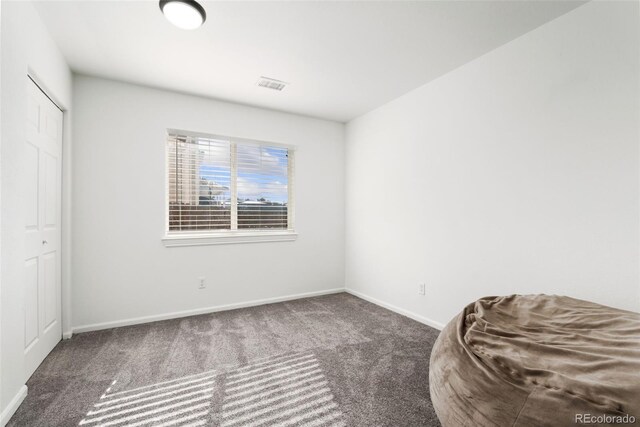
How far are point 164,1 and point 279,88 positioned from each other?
147 centimetres

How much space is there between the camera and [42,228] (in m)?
2.31

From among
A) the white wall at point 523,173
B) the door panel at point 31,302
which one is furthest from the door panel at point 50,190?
the white wall at point 523,173

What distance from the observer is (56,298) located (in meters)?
2.64

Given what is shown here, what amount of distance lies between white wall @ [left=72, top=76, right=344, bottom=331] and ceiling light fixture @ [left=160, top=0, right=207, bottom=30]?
1.48 meters

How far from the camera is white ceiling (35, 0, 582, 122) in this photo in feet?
6.66

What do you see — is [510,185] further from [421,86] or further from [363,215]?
[363,215]

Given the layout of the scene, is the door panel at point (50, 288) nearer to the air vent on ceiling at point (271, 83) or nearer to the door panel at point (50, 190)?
the door panel at point (50, 190)

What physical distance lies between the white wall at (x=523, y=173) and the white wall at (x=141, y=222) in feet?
5.42

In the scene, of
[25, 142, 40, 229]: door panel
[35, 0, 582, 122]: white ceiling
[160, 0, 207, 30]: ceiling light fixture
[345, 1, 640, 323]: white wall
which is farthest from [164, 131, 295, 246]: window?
[160, 0, 207, 30]: ceiling light fixture

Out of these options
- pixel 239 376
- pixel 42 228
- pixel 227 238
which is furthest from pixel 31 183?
pixel 239 376

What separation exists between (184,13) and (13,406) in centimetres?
261

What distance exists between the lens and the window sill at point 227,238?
10.9 feet

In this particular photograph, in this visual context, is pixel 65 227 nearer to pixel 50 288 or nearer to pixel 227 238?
pixel 50 288

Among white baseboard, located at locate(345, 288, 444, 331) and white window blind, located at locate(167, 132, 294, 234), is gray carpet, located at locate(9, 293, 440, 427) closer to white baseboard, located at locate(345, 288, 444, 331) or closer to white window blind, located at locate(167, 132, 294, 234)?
white baseboard, located at locate(345, 288, 444, 331)
